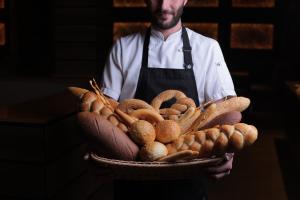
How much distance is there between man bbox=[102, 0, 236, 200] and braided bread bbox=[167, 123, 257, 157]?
0.47 metres

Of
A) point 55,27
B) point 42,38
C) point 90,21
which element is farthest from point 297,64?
point 42,38

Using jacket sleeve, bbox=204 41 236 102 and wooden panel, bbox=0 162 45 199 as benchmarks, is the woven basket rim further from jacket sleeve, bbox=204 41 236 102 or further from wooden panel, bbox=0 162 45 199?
wooden panel, bbox=0 162 45 199

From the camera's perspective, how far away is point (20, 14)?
9477 mm

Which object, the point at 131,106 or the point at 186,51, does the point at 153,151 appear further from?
the point at 186,51

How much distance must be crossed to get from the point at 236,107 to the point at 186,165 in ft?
1.28

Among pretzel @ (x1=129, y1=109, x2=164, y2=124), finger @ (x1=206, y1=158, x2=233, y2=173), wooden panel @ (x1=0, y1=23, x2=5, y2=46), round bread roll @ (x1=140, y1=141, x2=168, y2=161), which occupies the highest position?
pretzel @ (x1=129, y1=109, x2=164, y2=124)

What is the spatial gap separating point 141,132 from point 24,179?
1293 mm

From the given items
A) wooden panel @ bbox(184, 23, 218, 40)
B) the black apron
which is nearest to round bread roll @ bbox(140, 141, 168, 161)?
the black apron

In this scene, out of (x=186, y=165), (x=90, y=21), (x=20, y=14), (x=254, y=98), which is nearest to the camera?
(x=186, y=165)

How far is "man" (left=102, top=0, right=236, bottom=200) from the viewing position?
1.93m

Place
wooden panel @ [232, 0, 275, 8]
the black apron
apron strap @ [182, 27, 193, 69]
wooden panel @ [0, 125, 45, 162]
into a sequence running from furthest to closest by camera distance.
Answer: wooden panel @ [232, 0, 275, 8] < wooden panel @ [0, 125, 45, 162] < apron strap @ [182, 27, 193, 69] < the black apron

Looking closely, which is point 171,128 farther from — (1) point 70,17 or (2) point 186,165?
(1) point 70,17

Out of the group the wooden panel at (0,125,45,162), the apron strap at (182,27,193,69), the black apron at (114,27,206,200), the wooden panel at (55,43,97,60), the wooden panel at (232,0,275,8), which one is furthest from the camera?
the wooden panel at (55,43,97,60)

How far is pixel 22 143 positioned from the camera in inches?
96.9
